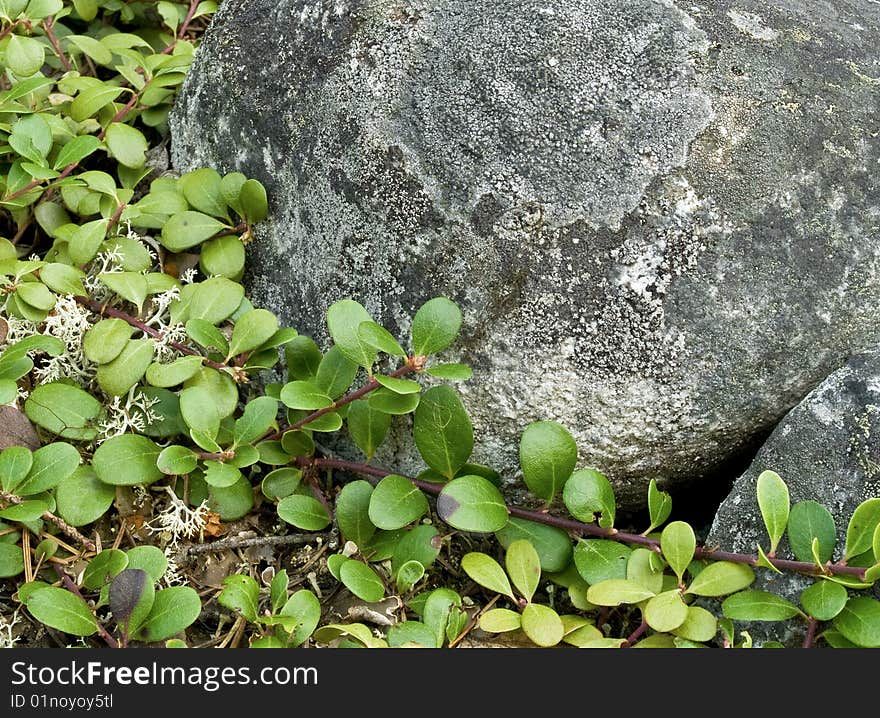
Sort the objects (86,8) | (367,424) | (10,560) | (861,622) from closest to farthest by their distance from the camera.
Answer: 1. (861,622)
2. (10,560)
3. (367,424)
4. (86,8)

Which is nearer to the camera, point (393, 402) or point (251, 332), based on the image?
point (393, 402)

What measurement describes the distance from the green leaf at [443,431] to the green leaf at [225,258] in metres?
0.64

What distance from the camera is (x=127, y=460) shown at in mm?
2033

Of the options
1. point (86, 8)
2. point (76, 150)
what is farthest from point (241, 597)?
point (86, 8)

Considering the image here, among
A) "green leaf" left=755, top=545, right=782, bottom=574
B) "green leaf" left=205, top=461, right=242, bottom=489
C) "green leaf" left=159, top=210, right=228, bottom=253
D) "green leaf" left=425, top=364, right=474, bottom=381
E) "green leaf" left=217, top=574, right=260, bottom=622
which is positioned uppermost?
"green leaf" left=425, top=364, right=474, bottom=381

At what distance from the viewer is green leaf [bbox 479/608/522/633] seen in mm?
1874

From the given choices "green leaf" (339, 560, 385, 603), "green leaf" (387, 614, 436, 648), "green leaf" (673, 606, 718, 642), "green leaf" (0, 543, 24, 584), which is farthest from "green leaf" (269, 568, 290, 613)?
"green leaf" (673, 606, 718, 642)

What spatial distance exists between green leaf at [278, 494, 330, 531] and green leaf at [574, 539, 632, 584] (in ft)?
1.77

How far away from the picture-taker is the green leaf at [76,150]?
2.37m

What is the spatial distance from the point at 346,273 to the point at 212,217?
1.40ft

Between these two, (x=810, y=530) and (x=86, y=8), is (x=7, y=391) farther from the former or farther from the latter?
(x=810, y=530)

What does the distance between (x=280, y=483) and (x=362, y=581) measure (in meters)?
0.33

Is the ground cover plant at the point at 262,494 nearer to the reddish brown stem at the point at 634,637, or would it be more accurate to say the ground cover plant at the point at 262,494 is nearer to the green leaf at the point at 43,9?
the reddish brown stem at the point at 634,637

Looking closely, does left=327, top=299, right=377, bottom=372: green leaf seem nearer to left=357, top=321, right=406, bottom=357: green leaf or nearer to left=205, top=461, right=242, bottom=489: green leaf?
left=357, top=321, right=406, bottom=357: green leaf
